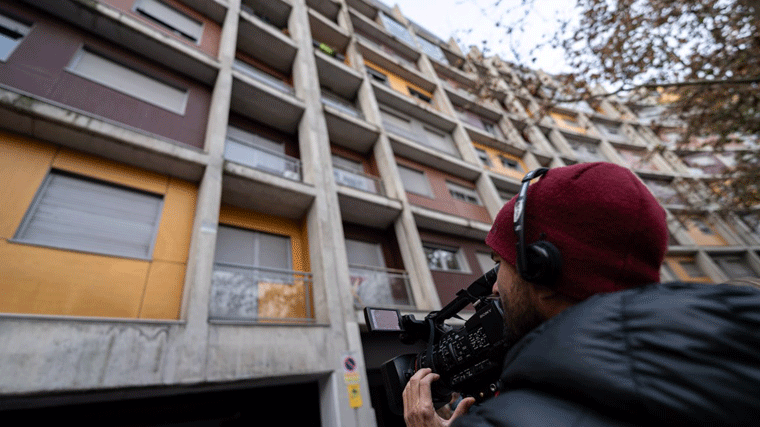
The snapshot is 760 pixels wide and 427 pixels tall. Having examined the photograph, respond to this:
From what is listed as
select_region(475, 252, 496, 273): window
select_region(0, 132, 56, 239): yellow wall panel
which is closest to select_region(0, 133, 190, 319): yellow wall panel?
select_region(0, 132, 56, 239): yellow wall panel

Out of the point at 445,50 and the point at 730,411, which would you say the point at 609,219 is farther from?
the point at 445,50

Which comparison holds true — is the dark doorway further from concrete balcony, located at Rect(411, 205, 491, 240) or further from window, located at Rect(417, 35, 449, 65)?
window, located at Rect(417, 35, 449, 65)

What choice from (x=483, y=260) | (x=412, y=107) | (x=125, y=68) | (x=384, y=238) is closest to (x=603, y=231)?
(x=384, y=238)

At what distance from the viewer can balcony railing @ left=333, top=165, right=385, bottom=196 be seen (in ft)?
27.6

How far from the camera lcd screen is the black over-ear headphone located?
1017mm

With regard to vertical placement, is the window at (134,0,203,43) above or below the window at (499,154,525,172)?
above

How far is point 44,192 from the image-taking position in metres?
4.62

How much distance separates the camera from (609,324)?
2.25 ft

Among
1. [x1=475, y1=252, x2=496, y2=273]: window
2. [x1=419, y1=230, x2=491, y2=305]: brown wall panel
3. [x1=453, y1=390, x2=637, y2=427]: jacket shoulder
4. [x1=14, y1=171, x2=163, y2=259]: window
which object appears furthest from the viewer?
[x1=475, y1=252, x2=496, y2=273]: window

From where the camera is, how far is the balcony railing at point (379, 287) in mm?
6707

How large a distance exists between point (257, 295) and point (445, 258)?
578cm

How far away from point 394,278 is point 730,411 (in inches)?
278

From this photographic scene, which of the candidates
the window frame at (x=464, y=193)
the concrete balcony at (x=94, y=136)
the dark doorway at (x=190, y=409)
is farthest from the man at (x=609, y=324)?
the window frame at (x=464, y=193)

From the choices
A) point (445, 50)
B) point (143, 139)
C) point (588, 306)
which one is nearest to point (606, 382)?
point (588, 306)
